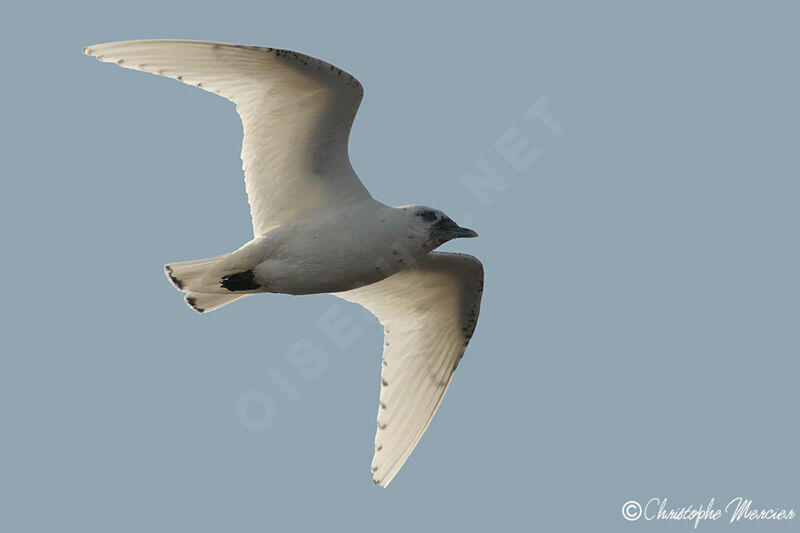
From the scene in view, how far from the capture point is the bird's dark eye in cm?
1273

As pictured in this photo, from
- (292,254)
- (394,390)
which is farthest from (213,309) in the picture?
(394,390)

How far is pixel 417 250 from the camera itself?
12727mm

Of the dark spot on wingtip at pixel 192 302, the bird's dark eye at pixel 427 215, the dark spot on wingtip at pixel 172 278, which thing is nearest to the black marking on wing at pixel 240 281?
the dark spot on wingtip at pixel 172 278

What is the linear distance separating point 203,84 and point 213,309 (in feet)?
7.60

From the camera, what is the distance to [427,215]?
502 inches

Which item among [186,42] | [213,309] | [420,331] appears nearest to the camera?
[186,42]

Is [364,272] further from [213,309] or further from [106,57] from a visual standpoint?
[106,57]

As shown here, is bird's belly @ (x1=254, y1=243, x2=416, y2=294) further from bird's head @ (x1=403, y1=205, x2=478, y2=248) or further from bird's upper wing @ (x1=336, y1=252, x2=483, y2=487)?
bird's upper wing @ (x1=336, y1=252, x2=483, y2=487)

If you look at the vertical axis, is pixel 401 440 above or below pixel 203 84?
below

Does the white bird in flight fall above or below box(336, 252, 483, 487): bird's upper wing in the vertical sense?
above

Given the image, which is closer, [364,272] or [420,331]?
[364,272]

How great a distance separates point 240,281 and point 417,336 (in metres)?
2.42

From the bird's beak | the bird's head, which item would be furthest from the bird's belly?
the bird's beak

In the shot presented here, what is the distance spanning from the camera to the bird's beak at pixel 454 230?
12805mm
